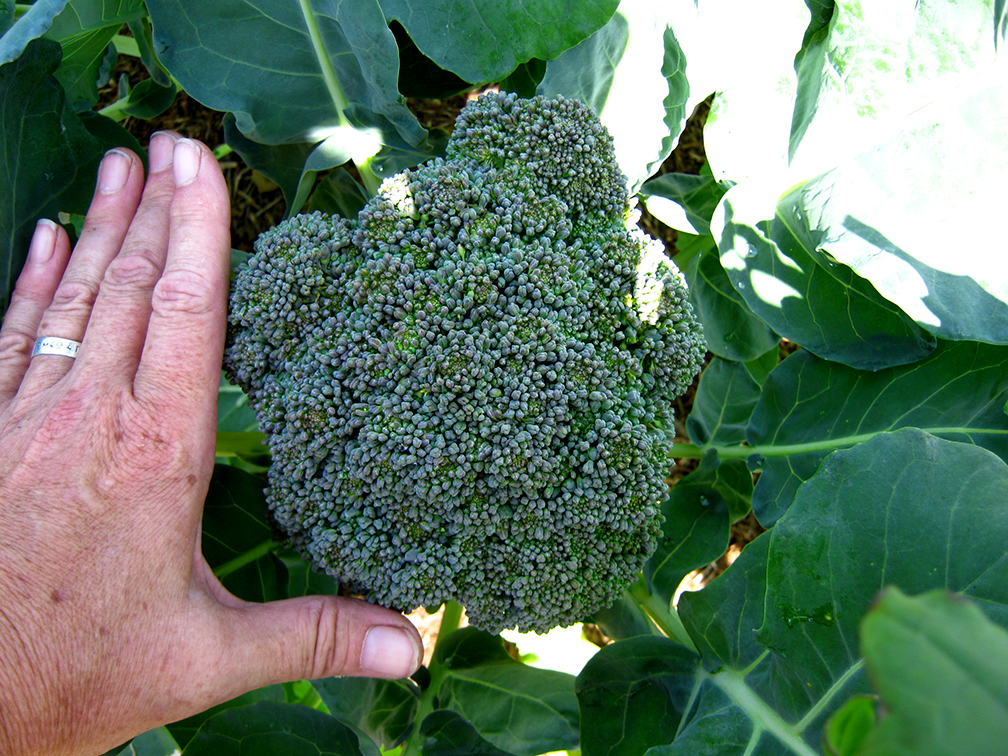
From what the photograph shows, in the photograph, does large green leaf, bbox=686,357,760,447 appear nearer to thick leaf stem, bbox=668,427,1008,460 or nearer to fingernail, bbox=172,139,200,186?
thick leaf stem, bbox=668,427,1008,460

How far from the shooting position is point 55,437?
102 cm

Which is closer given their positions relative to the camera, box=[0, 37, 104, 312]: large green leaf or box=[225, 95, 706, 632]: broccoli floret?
box=[225, 95, 706, 632]: broccoli floret

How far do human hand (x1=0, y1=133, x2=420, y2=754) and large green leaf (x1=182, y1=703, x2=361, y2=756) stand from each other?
207 mm

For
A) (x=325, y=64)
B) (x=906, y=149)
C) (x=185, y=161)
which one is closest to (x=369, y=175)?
(x=325, y=64)

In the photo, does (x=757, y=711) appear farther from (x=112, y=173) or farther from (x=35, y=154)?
(x=35, y=154)

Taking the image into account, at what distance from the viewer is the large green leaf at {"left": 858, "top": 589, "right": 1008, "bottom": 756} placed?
448mm

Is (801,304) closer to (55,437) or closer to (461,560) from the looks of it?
(461,560)

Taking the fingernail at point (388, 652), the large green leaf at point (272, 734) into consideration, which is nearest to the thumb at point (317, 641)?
the fingernail at point (388, 652)

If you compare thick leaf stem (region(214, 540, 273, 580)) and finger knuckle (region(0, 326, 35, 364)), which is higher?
finger knuckle (region(0, 326, 35, 364))

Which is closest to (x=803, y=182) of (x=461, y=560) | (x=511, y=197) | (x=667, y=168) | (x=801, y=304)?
(x=801, y=304)

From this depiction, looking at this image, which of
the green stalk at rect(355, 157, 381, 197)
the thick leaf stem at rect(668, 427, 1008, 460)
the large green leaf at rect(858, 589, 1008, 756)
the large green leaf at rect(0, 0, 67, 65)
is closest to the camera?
the large green leaf at rect(858, 589, 1008, 756)

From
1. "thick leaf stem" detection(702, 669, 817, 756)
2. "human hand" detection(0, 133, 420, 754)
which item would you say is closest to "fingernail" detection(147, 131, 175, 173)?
"human hand" detection(0, 133, 420, 754)

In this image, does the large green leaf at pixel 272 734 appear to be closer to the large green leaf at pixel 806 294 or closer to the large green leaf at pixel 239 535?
the large green leaf at pixel 239 535

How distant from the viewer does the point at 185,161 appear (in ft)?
4.06
